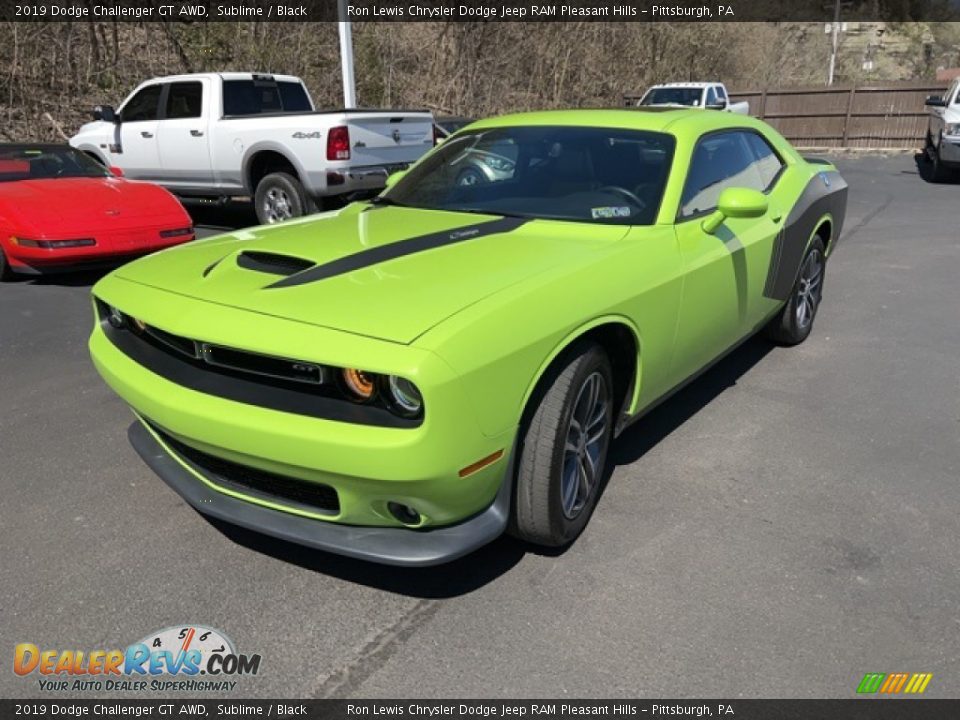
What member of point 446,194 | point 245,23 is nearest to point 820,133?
point 245,23

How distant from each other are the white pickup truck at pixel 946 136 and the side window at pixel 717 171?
35.4 feet

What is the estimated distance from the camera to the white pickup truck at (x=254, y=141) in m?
8.02

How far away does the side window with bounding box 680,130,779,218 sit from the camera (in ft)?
11.5

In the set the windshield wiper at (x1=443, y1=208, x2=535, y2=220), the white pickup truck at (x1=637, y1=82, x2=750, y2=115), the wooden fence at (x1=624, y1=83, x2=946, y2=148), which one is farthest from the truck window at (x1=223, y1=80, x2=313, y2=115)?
the wooden fence at (x1=624, y1=83, x2=946, y2=148)

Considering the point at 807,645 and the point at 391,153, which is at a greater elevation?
the point at 391,153

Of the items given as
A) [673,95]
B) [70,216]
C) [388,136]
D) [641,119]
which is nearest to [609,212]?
[641,119]

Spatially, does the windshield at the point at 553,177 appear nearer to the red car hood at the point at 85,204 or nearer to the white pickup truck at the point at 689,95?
the red car hood at the point at 85,204

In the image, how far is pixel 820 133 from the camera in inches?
795

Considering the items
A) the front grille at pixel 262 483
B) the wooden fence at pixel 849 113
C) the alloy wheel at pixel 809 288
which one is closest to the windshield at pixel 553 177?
the front grille at pixel 262 483

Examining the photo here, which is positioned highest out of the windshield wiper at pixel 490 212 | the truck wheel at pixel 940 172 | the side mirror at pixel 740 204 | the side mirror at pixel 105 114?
the side mirror at pixel 105 114

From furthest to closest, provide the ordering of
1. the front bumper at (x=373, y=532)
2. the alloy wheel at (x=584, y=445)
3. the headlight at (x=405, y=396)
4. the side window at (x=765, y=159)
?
the side window at (x=765, y=159)
the alloy wheel at (x=584, y=445)
the front bumper at (x=373, y=532)
the headlight at (x=405, y=396)

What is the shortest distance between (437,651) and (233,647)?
24.9 inches

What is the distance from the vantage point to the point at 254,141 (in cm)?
852

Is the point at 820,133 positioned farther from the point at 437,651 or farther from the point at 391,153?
the point at 437,651
